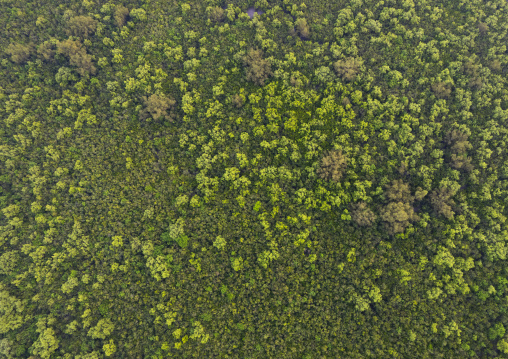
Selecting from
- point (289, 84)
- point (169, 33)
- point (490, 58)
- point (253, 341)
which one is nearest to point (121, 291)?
point (253, 341)

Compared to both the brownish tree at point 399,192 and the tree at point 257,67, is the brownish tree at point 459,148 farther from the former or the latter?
the tree at point 257,67

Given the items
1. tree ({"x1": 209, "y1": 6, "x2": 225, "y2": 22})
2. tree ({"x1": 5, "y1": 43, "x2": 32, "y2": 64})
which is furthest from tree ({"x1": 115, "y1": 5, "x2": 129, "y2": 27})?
tree ({"x1": 209, "y1": 6, "x2": 225, "y2": 22})

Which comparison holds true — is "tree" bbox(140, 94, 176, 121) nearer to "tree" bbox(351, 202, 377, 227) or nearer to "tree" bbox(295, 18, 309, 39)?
"tree" bbox(295, 18, 309, 39)

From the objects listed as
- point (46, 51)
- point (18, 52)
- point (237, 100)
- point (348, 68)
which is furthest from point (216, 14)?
point (18, 52)

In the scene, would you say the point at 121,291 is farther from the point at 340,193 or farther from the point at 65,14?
the point at 65,14

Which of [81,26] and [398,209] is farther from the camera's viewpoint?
[81,26]

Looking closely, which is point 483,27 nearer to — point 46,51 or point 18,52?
point 46,51

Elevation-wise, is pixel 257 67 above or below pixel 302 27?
below
